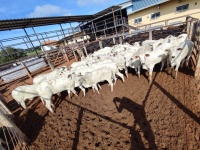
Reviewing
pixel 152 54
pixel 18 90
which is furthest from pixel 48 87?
pixel 152 54

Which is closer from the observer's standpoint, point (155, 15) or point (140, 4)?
point (155, 15)

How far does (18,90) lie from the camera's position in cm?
541

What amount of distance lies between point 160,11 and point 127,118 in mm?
14363

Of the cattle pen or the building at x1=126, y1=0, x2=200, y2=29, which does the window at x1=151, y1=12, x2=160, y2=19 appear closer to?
the building at x1=126, y1=0, x2=200, y2=29

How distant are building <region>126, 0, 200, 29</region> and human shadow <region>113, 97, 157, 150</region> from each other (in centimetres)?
866

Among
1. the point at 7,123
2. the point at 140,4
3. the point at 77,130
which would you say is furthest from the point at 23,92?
the point at 140,4

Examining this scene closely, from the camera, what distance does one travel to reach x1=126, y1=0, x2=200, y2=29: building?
1186 centimetres

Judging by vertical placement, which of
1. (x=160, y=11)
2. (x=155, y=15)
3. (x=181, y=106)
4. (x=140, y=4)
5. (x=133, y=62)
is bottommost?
(x=181, y=106)

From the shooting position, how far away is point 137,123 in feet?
12.3

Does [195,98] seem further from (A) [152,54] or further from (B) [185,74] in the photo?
(A) [152,54]

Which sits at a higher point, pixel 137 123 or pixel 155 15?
pixel 155 15

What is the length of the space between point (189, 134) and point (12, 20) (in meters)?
10.8

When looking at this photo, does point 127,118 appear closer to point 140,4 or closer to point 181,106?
point 181,106

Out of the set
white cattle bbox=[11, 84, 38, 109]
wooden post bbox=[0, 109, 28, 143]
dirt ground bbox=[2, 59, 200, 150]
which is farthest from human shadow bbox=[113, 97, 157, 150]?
white cattle bbox=[11, 84, 38, 109]
